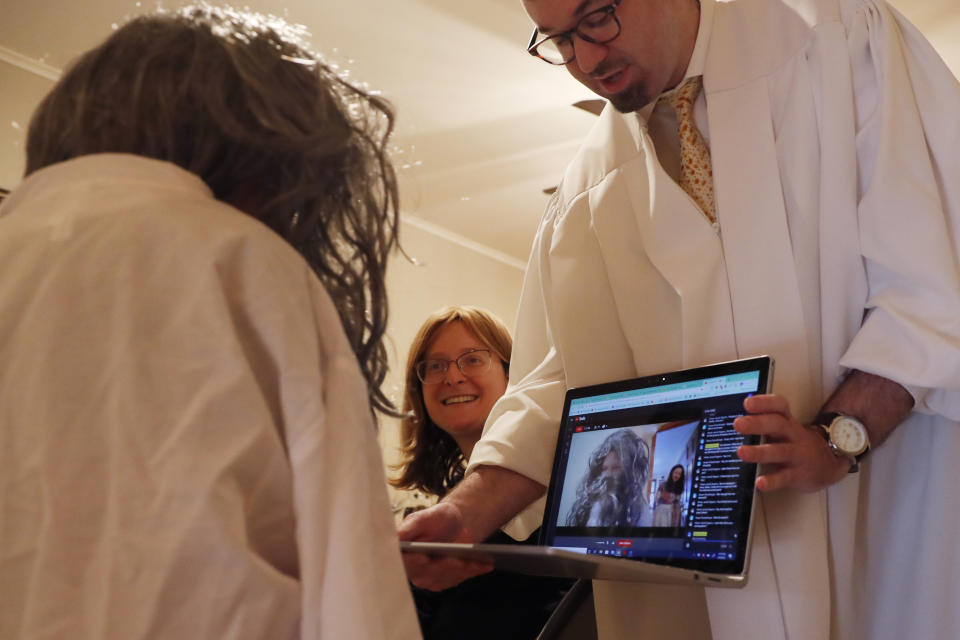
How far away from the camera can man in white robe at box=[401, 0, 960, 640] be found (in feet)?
4.24

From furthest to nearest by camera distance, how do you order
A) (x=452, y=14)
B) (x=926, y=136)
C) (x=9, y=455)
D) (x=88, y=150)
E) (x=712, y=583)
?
(x=452, y=14), (x=926, y=136), (x=712, y=583), (x=88, y=150), (x=9, y=455)

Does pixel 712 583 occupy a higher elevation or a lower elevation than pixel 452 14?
lower

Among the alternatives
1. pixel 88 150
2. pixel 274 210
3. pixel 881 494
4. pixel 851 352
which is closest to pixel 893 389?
pixel 851 352

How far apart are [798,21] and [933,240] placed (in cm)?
44

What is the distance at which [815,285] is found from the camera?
141cm

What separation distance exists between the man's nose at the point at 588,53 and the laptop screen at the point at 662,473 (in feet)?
1.93

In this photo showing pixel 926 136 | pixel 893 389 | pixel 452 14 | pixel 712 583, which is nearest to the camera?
pixel 712 583

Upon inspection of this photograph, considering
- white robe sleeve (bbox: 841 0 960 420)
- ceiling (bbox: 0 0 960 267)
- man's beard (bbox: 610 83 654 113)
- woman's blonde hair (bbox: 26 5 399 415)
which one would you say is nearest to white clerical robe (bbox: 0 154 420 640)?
woman's blonde hair (bbox: 26 5 399 415)

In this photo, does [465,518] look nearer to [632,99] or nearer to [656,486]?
[656,486]

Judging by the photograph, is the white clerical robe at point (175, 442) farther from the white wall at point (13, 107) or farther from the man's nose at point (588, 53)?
the white wall at point (13, 107)

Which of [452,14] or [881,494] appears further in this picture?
[452,14]

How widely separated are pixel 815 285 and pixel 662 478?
1.27 ft

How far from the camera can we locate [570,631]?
1.51 meters

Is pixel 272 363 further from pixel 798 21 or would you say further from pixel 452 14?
pixel 452 14
